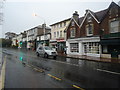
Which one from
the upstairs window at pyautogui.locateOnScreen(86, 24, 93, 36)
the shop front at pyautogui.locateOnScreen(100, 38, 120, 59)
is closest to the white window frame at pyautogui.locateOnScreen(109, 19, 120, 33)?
the shop front at pyautogui.locateOnScreen(100, 38, 120, 59)

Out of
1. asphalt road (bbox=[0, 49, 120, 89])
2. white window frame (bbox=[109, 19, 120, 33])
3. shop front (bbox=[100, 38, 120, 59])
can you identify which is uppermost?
white window frame (bbox=[109, 19, 120, 33])

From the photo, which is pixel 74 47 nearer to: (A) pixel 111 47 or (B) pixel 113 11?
(A) pixel 111 47

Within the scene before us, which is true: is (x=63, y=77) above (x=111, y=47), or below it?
below

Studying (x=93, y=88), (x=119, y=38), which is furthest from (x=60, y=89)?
(x=119, y=38)

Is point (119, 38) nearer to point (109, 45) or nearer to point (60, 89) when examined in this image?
point (109, 45)

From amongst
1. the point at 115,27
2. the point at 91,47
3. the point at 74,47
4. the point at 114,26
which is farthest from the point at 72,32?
the point at 115,27

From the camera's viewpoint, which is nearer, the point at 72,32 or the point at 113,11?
the point at 113,11

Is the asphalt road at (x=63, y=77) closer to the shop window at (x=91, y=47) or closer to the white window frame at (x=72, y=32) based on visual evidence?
the shop window at (x=91, y=47)

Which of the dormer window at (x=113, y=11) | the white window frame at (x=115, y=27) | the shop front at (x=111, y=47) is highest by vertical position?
the dormer window at (x=113, y=11)

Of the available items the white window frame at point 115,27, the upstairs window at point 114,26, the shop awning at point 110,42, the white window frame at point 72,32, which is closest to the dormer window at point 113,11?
the white window frame at point 115,27

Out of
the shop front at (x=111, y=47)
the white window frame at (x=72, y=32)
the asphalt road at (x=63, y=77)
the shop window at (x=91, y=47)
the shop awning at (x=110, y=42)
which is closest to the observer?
the asphalt road at (x=63, y=77)

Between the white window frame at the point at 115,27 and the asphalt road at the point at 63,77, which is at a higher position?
the white window frame at the point at 115,27

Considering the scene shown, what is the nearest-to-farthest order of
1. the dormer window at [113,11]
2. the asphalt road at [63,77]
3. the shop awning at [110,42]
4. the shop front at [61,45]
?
the asphalt road at [63,77] < the shop awning at [110,42] < the dormer window at [113,11] < the shop front at [61,45]

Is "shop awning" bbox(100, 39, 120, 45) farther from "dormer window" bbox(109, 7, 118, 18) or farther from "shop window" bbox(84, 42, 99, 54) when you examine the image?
"dormer window" bbox(109, 7, 118, 18)
